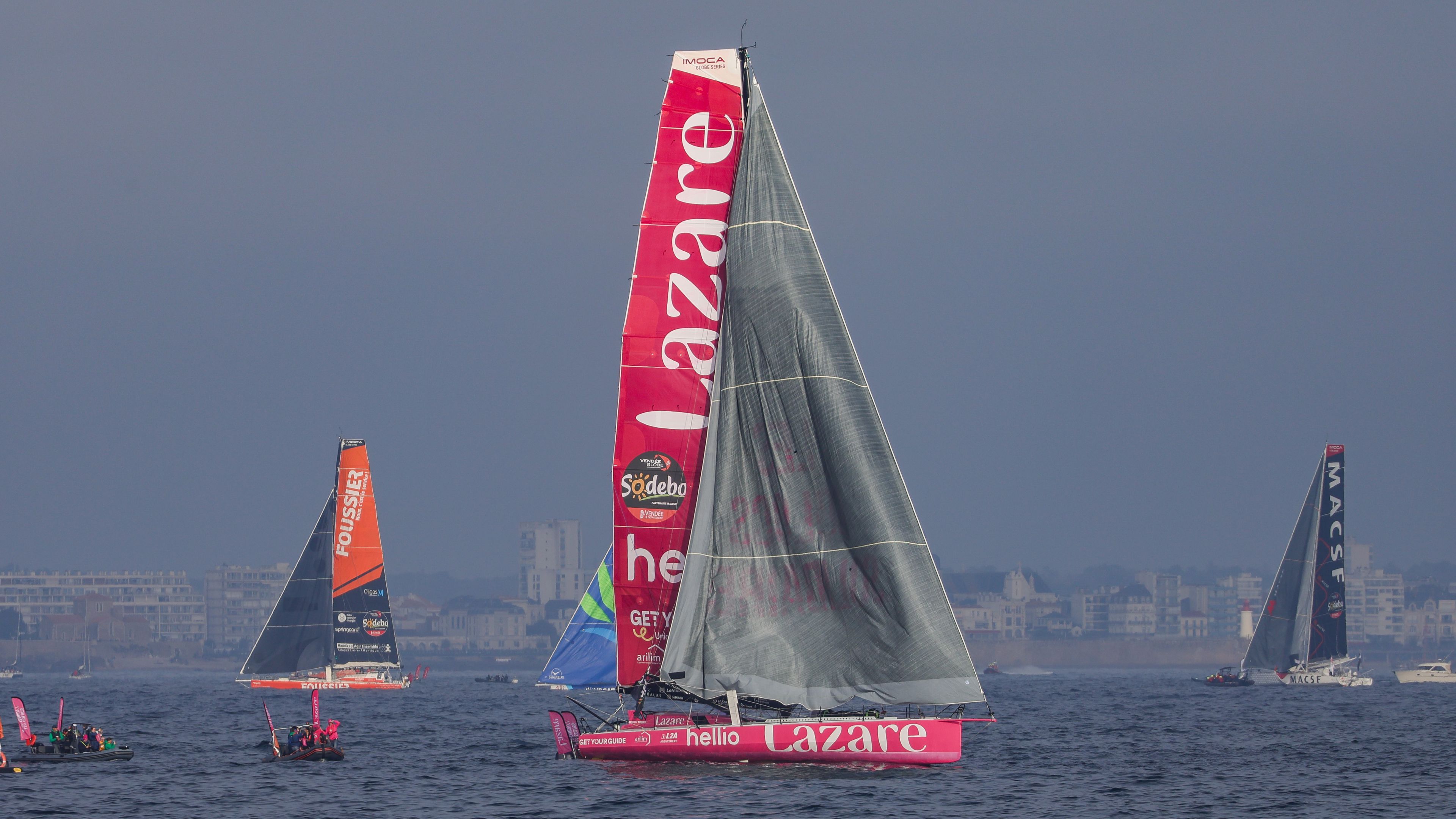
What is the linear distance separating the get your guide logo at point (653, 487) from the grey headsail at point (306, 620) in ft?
171

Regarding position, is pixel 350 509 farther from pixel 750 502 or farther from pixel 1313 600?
pixel 1313 600

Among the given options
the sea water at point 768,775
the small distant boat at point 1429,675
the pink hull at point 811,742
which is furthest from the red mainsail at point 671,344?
the small distant boat at point 1429,675

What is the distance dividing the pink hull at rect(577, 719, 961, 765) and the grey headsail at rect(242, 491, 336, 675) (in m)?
54.8

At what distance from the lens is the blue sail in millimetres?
50469

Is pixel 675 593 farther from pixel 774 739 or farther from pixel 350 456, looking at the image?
pixel 350 456

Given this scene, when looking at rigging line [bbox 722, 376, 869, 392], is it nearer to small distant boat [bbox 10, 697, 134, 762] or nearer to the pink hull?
the pink hull

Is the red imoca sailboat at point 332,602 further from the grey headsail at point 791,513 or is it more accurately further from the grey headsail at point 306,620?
the grey headsail at point 791,513

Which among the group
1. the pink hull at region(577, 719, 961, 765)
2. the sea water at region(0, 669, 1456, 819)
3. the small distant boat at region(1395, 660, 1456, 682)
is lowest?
the small distant boat at region(1395, 660, 1456, 682)

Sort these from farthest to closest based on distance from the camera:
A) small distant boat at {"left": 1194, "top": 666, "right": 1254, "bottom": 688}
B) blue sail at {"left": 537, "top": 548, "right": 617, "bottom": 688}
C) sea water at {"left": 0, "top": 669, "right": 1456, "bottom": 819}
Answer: small distant boat at {"left": 1194, "top": 666, "right": 1254, "bottom": 688}, blue sail at {"left": 537, "top": 548, "right": 617, "bottom": 688}, sea water at {"left": 0, "top": 669, "right": 1456, "bottom": 819}

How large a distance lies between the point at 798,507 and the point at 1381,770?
1817 centimetres

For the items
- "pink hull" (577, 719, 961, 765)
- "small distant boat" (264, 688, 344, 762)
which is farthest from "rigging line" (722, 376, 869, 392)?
"small distant boat" (264, 688, 344, 762)

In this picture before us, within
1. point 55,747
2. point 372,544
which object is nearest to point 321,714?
point 372,544

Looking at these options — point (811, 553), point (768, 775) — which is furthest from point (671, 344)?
point (768, 775)

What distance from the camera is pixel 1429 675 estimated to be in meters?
130
